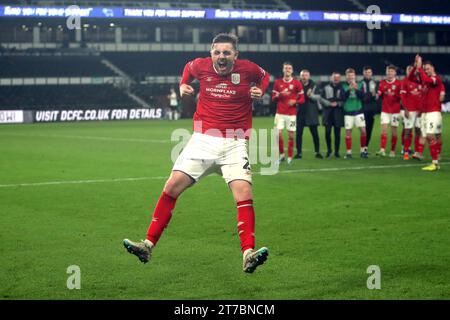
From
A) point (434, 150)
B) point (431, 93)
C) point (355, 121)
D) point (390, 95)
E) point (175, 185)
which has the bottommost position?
point (434, 150)

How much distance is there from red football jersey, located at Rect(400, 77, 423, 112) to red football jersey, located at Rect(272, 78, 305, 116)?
236 centimetres

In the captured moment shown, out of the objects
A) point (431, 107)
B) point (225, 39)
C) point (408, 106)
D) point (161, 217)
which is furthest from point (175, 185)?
point (408, 106)

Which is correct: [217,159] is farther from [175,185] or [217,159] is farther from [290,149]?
[290,149]

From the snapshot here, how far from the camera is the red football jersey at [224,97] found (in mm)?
8664

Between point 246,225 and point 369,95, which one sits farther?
point 369,95

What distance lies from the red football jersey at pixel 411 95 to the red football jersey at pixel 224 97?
12221 millimetres

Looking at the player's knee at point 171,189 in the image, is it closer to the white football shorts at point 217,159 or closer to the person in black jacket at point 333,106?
the white football shorts at point 217,159

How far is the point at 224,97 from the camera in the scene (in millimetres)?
8664

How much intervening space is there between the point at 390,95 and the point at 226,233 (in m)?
12.6

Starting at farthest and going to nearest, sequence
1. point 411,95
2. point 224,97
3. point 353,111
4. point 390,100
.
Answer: point 390,100, point 353,111, point 411,95, point 224,97

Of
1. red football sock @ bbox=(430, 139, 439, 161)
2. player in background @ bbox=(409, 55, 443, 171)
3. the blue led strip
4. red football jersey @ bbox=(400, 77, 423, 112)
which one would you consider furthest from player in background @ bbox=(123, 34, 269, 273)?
the blue led strip

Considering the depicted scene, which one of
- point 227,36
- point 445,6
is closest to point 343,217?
point 227,36

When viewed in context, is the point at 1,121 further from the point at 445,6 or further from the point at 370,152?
the point at 445,6

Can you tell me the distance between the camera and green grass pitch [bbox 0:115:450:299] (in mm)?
7676
